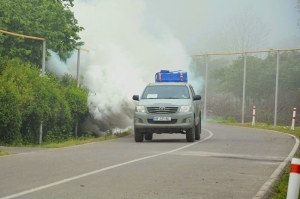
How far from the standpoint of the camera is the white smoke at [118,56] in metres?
32.0

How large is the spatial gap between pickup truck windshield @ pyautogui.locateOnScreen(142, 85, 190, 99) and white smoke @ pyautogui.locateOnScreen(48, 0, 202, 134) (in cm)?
406

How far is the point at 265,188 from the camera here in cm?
1240

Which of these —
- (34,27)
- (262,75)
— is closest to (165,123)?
(34,27)

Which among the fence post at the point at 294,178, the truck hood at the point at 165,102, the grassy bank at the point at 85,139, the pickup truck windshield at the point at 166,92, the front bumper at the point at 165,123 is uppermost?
the pickup truck windshield at the point at 166,92

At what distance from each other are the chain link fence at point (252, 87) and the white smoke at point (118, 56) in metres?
3.71

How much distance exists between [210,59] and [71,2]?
672 inches

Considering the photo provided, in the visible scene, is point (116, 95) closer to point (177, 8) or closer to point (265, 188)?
point (177, 8)

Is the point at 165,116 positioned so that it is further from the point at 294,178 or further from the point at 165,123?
the point at 294,178

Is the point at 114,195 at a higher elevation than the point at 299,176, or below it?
below

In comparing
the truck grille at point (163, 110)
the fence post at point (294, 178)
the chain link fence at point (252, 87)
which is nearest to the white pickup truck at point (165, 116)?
the truck grille at point (163, 110)

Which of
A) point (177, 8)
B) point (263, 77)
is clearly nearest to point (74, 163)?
point (177, 8)

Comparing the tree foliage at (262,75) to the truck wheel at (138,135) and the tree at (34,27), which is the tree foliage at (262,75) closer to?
the tree at (34,27)

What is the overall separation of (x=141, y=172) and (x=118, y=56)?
73.8 ft

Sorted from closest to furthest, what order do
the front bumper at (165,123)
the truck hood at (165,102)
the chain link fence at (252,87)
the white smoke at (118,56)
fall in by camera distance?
the front bumper at (165,123), the truck hood at (165,102), the white smoke at (118,56), the chain link fence at (252,87)
